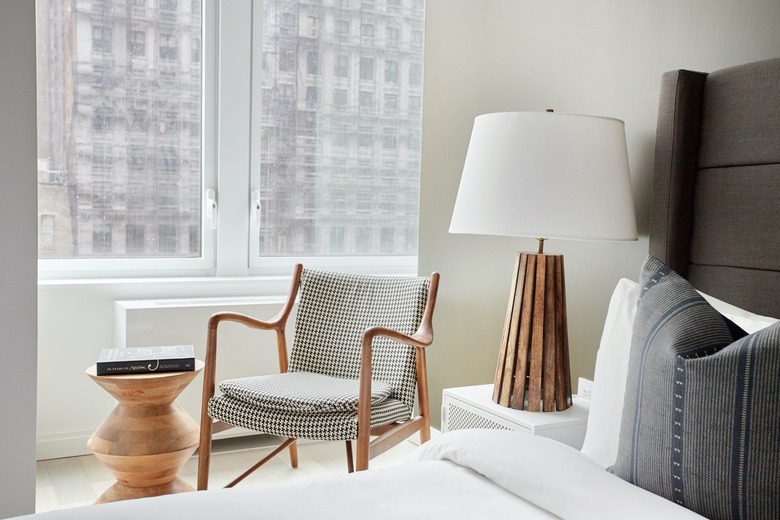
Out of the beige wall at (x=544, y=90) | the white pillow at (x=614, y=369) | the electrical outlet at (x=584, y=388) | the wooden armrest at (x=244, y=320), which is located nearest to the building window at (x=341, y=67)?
the beige wall at (x=544, y=90)

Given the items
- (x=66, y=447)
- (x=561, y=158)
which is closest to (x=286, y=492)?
(x=561, y=158)

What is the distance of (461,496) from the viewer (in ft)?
4.39

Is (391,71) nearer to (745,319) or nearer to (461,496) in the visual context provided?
(745,319)

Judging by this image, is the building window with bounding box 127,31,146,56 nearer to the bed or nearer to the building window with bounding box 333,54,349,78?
the building window with bounding box 333,54,349,78

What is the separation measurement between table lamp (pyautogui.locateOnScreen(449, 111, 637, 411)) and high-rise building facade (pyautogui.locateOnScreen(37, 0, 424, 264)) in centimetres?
178

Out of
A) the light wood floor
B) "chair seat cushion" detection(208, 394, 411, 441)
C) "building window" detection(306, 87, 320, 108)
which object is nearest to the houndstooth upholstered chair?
"chair seat cushion" detection(208, 394, 411, 441)

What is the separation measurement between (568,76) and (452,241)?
0.93 metres

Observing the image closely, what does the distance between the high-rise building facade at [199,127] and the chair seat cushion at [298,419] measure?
52.1 inches

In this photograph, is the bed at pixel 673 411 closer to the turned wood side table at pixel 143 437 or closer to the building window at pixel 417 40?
the turned wood side table at pixel 143 437

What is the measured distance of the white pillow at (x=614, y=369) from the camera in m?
1.61

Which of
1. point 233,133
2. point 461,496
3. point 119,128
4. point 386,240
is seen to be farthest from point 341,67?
point 461,496

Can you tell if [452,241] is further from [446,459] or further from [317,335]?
[446,459]

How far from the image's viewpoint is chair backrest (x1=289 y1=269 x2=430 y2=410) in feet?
9.20

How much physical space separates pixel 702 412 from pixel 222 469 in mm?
2340
